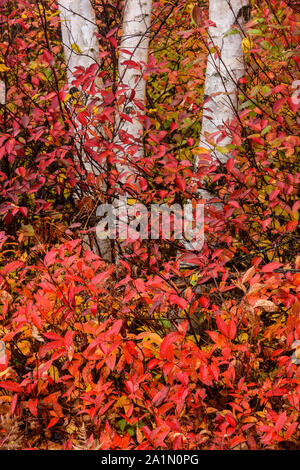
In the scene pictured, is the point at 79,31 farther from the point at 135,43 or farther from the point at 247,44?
A: the point at 247,44

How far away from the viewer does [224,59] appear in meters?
2.66

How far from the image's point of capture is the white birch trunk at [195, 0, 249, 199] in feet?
8.41

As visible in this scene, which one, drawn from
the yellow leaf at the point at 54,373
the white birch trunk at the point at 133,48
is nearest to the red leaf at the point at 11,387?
the yellow leaf at the point at 54,373

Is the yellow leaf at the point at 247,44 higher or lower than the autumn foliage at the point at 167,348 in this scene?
higher

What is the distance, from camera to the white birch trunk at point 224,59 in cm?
256

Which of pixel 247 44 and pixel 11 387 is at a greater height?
pixel 247 44

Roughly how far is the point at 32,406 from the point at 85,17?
2.94 meters

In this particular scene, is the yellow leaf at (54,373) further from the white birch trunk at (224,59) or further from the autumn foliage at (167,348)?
the white birch trunk at (224,59)

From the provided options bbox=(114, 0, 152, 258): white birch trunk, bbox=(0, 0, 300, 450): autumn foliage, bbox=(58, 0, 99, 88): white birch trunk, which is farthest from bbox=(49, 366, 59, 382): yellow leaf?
bbox=(58, 0, 99, 88): white birch trunk

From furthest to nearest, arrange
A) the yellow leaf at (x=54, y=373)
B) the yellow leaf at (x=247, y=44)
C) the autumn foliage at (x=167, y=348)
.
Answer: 1. the yellow leaf at (x=247, y=44)
2. the yellow leaf at (x=54, y=373)
3. the autumn foliage at (x=167, y=348)

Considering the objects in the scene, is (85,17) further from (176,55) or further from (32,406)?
(32,406)

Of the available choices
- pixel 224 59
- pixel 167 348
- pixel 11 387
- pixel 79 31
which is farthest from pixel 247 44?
pixel 11 387
